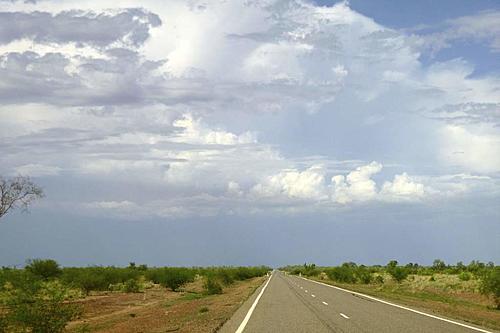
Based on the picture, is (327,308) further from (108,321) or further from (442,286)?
(442,286)

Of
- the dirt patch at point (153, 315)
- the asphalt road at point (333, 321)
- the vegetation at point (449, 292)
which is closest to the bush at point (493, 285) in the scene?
the vegetation at point (449, 292)

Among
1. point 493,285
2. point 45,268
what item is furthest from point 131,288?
point 493,285

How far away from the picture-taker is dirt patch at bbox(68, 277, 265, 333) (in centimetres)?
2228

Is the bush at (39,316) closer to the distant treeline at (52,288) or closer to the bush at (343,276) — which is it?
the distant treeline at (52,288)

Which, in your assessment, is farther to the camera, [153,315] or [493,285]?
[493,285]

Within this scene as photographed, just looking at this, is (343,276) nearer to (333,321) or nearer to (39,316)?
(333,321)

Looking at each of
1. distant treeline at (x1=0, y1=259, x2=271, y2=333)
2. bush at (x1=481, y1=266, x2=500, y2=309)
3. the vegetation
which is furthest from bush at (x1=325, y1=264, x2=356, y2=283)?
bush at (x1=481, y1=266, x2=500, y2=309)

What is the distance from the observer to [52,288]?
45.9 meters

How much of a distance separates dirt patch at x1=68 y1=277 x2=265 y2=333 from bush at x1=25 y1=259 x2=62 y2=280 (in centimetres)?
1358

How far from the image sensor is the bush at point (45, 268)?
60219 mm

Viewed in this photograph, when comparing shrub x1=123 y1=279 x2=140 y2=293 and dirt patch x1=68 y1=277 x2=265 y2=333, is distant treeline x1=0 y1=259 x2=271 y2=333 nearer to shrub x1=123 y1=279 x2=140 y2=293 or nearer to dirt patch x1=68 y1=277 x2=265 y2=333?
shrub x1=123 y1=279 x2=140 y2=293

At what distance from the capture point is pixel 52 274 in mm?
61250

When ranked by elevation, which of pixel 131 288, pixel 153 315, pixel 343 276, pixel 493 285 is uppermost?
pixel 493 285

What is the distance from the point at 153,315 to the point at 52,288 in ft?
59.8
